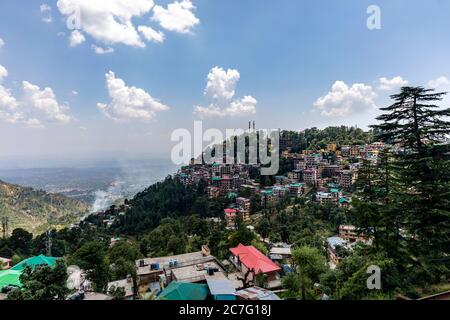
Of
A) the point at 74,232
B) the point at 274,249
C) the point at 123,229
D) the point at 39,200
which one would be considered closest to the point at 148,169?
the point at 39,200

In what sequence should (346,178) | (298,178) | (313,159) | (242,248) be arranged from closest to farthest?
(242,248) → (346,178) → (298,178) → (313,159)

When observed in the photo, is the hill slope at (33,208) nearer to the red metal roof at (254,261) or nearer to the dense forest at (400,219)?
the red metal roof at (254,261)

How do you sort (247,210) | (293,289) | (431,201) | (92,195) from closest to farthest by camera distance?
(431,201) < (293,289) < (247,210) < (92,195)

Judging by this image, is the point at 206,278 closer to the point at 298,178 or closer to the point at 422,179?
the point at 422,179

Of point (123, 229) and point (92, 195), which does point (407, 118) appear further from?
point (92, 195)

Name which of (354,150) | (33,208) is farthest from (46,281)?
(33,208)

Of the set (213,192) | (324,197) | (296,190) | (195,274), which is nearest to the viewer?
(195,274)

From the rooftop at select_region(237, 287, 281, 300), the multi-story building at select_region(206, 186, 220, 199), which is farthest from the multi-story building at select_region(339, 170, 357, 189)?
the rooftop at select_region(237, 287, 281, 300)

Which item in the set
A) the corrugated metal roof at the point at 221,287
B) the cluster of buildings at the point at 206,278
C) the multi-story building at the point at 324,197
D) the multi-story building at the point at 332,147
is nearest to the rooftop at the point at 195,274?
the cluster of buildings at the point at 206,278
